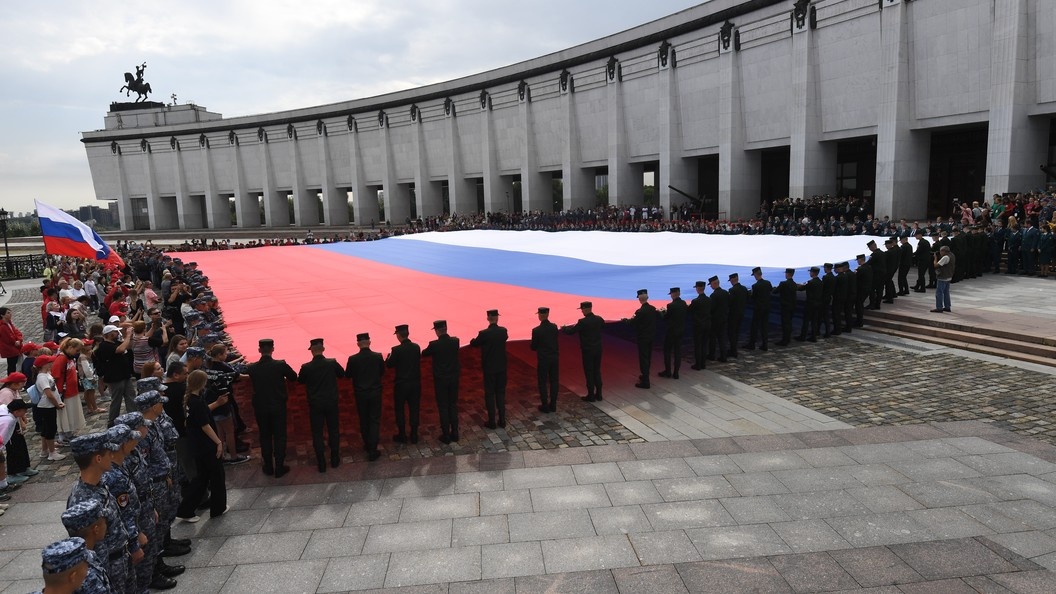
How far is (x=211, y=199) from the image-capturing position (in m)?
68.2

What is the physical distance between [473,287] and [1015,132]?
76.4 feet

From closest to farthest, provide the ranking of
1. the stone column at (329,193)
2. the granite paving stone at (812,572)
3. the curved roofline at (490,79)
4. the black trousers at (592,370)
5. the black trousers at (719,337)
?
the granite paving stone at (812,572)
the black trousers at (592,370)
the black trousers at (719,337)
the curved roofline at (490,79)
the stone column at (329,193)

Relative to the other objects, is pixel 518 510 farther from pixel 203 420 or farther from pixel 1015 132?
pixel 1015 132

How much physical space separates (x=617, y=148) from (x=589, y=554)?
39.0 meters

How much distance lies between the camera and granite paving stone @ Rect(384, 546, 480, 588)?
5.30m

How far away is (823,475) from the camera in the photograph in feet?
23.0

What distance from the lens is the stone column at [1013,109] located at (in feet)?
76.6

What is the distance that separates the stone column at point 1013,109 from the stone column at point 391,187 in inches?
1834

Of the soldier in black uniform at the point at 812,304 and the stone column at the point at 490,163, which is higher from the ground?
the stone column at the point at 490,163

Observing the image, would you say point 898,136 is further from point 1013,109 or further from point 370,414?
point 370,414

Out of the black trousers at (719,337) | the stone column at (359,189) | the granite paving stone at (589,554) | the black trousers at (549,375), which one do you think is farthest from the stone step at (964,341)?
the stone column at (359,189)

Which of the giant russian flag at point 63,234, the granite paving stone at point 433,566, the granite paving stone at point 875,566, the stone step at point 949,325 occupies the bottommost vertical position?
the granite paving stone at point 875,566

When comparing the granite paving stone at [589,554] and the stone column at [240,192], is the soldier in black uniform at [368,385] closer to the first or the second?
the granite paving stone at [589,554]

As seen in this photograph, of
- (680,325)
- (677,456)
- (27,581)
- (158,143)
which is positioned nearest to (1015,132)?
(680,325)
